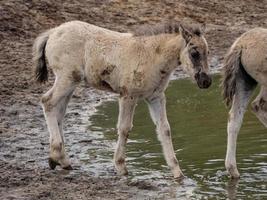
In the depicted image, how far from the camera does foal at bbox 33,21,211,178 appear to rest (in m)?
8.66

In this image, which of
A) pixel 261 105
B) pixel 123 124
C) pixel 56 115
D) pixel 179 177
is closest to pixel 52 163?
pixel 56 115

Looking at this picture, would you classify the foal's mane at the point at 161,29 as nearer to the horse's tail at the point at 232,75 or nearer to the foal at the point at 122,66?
the foal at the point at 122,66

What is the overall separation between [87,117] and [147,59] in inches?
158

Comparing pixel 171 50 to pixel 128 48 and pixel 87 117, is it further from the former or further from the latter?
pixel 87 117

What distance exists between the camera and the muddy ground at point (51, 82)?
27.1 ft

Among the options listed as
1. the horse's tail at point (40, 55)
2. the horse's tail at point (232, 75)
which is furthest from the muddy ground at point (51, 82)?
the horse's tail at point (232, 75)

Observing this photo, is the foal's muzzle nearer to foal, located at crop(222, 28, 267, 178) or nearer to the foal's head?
the foal's head

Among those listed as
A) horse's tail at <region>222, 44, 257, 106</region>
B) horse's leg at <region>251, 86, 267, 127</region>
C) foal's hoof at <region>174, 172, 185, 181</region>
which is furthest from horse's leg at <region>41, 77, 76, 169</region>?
horse's leg at <region>251, 86, 267, 127</region>

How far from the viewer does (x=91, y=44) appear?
9.30m

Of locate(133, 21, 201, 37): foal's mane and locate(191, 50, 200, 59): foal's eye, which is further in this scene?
locate(133, 21, 201, 37): foal's mane

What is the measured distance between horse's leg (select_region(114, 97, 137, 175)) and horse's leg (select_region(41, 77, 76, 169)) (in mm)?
702

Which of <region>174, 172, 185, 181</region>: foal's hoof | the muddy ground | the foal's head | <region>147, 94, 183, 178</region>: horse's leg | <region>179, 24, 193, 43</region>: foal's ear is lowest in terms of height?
the muddy ground

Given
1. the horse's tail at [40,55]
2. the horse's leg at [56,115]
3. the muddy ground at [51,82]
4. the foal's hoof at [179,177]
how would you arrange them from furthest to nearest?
the horse's tail at [40,55] < the horse's leg at [56,115] < the foal's hoof at [179,177] < the muddy ground at [51,82]

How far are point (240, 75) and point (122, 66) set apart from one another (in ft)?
4.80
